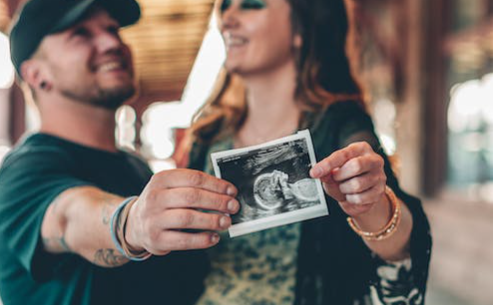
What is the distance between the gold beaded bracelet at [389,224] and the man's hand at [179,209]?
0.31 metres

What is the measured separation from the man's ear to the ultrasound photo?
0.74 meters

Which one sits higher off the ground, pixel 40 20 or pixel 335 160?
pixel 40 20

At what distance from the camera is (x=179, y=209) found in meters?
0.75

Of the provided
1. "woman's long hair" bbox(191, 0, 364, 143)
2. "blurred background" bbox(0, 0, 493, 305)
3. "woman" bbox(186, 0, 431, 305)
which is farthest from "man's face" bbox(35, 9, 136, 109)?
"blurred background" bbox(0, 0, 493, 305)

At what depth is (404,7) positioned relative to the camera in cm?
557

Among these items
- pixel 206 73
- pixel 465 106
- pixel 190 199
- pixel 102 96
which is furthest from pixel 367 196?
pixel 465 106

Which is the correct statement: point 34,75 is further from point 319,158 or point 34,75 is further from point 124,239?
point 319,158

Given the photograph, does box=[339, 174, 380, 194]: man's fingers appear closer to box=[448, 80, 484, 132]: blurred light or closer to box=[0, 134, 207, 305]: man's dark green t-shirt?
box=[0, 134, 207, 305]: man's dark green t-shirt

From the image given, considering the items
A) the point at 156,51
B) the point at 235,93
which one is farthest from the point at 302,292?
the point at 156,51

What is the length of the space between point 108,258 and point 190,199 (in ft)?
0.93

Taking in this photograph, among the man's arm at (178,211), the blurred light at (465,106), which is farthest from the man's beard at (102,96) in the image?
the blurred light at (465,106)

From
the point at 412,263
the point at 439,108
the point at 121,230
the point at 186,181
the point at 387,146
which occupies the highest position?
the point at 186,181

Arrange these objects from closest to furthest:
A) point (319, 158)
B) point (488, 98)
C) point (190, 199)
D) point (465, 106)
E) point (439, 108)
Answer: point (190, 199) → point (319, 158) → point (488, 98) → point (465, 106) → point (439, 108)

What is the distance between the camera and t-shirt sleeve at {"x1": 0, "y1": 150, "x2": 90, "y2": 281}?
1.00 metres
